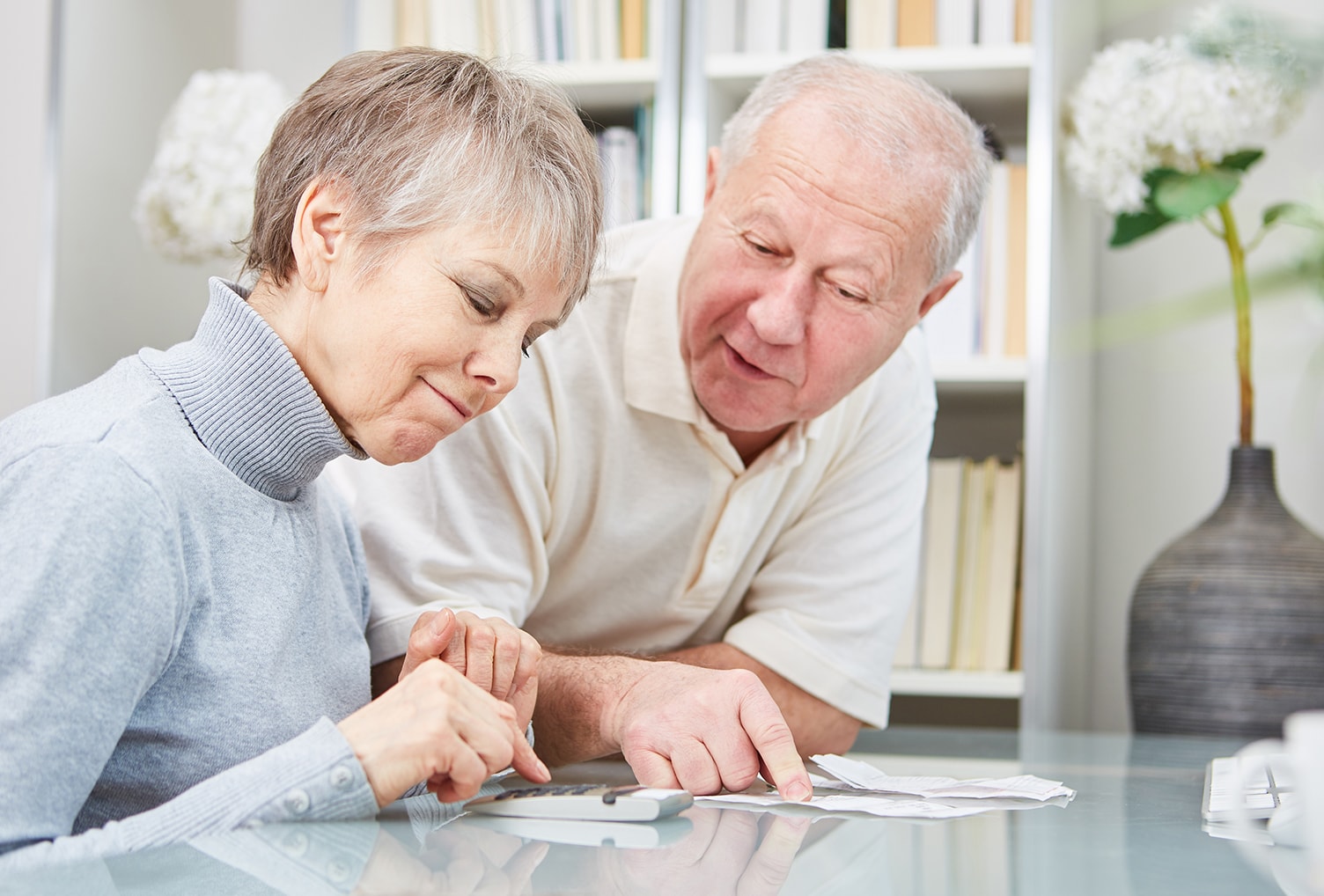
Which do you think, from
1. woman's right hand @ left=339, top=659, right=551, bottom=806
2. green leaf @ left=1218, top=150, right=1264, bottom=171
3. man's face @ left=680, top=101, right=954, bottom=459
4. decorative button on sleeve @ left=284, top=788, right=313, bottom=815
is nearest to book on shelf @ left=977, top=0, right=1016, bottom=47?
green leaf @ left=1218, top=150, right=1264, bottom=171

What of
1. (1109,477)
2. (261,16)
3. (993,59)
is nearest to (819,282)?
(993,59)

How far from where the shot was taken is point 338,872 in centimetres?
60

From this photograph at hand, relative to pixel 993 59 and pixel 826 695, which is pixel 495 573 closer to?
pixel 826 695

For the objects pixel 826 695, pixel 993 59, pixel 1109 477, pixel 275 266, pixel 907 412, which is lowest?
pixel 826 695

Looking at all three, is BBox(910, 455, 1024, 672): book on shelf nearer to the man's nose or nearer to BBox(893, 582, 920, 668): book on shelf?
BBox(893, 582, 920, 668): book on shelf

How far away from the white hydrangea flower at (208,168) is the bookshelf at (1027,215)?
26cm

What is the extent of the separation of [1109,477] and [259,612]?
1.73 metres

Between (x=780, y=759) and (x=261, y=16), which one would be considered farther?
(x=261, y=16)

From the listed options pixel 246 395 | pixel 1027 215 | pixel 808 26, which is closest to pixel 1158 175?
pixel 1027 215

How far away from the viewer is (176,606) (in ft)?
2.43

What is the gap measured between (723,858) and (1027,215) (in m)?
1.51

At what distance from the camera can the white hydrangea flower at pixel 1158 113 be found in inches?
72.7

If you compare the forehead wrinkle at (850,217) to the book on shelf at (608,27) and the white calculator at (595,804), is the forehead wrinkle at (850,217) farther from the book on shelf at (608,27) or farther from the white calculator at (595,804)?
the book on shelf at (608,27)

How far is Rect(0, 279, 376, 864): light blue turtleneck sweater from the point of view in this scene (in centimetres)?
67
